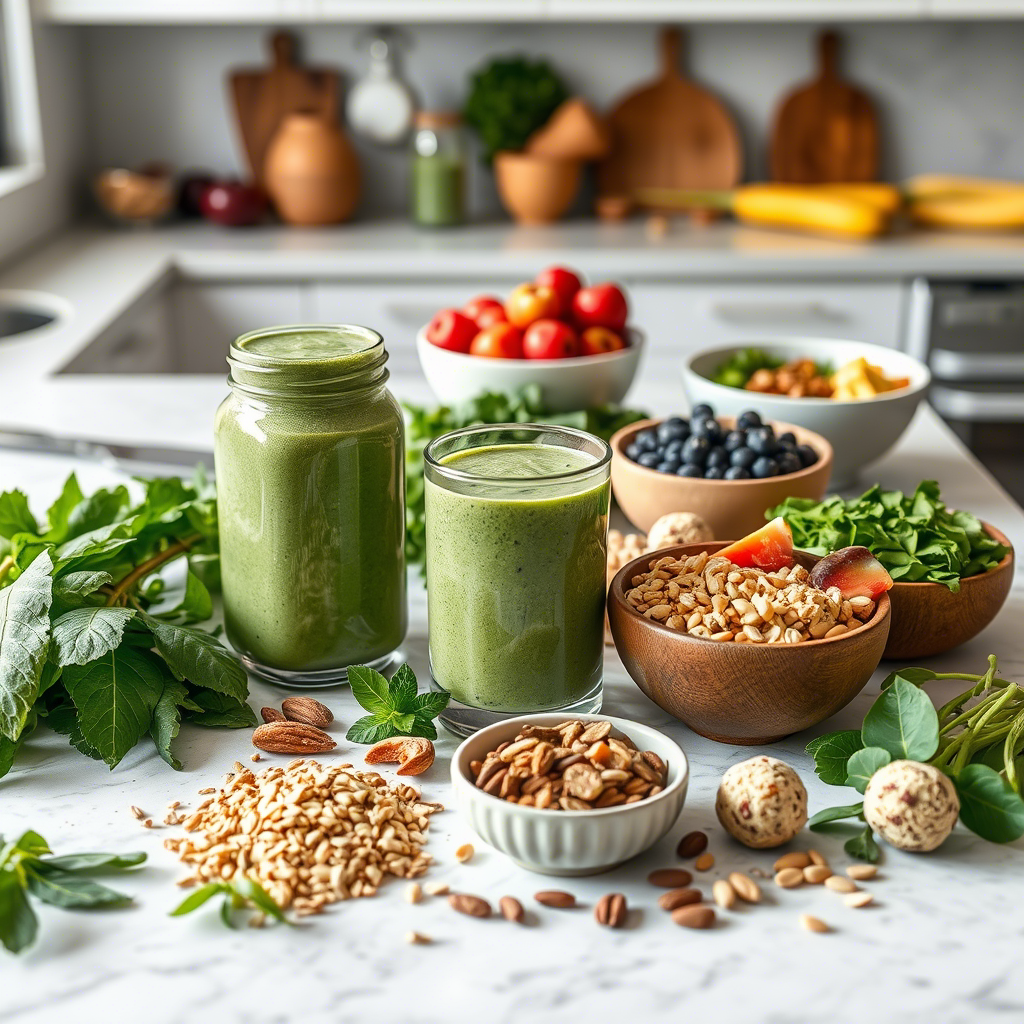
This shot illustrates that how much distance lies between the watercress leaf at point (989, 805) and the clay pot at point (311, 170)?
2.69m

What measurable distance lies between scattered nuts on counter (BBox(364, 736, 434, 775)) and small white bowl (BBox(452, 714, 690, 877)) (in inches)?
4.3

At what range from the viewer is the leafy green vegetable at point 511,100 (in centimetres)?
323

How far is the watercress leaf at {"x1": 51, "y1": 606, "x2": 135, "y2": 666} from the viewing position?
Answer: 35.5 inches

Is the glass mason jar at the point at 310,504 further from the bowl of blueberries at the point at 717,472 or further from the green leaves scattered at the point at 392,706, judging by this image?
the bowl of blueberries at the point at 717,472

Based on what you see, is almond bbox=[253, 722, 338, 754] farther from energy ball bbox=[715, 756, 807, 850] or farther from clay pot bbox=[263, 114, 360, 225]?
clay pot bbox=[263, 114, 360, 225]

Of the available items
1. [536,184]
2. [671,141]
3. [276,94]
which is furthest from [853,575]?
[276,94]

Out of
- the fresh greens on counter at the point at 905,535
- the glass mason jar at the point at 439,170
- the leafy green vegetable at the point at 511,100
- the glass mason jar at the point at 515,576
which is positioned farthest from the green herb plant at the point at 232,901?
the leafy green vegetable at the point at 511,100

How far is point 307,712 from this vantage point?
991mm

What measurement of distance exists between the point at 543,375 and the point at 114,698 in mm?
708

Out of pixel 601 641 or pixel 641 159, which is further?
pixel 641 159

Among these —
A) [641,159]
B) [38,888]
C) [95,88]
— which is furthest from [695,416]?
[95,88]

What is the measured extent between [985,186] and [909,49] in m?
0.43

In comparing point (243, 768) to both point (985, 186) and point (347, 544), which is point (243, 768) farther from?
point (985, 186)

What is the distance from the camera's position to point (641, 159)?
134 inches
